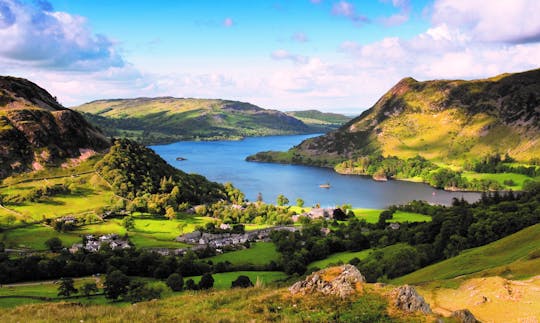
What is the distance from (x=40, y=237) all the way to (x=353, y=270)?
109870mm

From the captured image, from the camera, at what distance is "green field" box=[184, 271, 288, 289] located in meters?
75.2

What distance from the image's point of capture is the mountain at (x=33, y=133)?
158m

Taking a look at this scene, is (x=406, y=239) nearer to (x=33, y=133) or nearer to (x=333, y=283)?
(x=333, y=283)

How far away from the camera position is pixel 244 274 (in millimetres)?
85500

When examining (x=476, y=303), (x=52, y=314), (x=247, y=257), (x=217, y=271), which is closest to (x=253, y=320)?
(x=52, y=314)

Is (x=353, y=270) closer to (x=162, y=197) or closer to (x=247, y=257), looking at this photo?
Answer: (x=247, y=257)

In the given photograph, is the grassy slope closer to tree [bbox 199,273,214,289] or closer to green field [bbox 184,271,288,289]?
tree [bbox 199,273,214,289]

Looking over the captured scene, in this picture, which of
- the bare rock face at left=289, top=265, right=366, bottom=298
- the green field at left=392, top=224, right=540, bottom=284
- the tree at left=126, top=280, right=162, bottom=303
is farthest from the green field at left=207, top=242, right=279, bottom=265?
the bare rock face at left=289, top=265, right=366, bottom=298

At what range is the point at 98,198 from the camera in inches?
5876

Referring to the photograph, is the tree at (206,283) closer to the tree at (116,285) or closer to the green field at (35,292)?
the tree at (116,285)

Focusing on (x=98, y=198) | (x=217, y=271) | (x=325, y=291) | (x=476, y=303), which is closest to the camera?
(x=325, y=291)

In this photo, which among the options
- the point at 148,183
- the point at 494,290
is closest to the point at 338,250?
the point at 494,290

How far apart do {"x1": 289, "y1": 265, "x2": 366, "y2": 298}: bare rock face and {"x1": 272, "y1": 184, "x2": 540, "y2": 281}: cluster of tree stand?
167 ft

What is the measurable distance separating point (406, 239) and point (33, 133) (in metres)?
145
